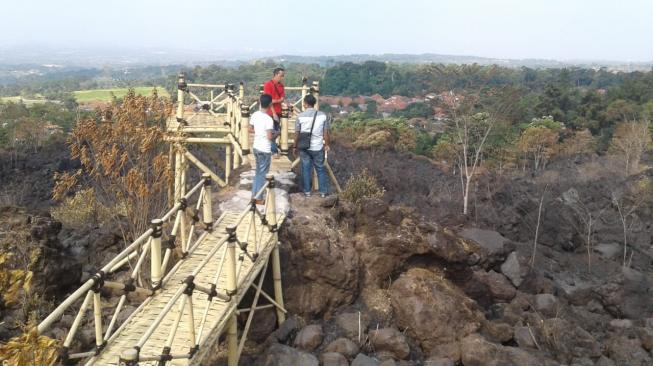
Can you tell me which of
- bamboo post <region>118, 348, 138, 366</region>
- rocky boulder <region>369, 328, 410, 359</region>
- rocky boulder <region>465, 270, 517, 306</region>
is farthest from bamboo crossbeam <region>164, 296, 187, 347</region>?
rocky boulder <region>465, 270, 517, 306</region>

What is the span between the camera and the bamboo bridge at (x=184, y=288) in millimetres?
4809

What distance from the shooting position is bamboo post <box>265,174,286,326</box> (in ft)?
23.4

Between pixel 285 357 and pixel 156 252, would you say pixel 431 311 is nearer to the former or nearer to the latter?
pixel 285 357

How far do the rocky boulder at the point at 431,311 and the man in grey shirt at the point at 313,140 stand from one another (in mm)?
2330

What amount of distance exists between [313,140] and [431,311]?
344 centimetres

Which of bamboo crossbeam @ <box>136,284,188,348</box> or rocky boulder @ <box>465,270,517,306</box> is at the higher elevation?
bamboo crossbeam @ <box>136,284,188,348</box>

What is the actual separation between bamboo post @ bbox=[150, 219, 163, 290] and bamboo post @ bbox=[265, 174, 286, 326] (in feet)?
5.85

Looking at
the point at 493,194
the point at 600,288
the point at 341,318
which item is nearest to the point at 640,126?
the point at 493,194

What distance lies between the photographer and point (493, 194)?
58.5 feet

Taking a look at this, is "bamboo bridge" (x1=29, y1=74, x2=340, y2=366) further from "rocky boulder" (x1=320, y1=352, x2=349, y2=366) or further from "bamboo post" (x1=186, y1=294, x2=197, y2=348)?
"rocky boulder" (x1=320, y1=352, x2=349, y2=366)

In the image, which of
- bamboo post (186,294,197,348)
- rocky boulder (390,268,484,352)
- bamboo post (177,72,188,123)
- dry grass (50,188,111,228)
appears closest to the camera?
bamboo post (186,294,197,348)

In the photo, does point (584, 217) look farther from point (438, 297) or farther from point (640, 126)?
point (640, 126)

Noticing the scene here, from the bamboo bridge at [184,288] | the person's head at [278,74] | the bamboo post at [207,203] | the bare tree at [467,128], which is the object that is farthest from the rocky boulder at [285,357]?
the bare tree at [467,128]

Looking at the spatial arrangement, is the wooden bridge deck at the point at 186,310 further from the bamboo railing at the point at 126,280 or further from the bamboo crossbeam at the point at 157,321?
the bamboo crossbeam at the point at 157,321
